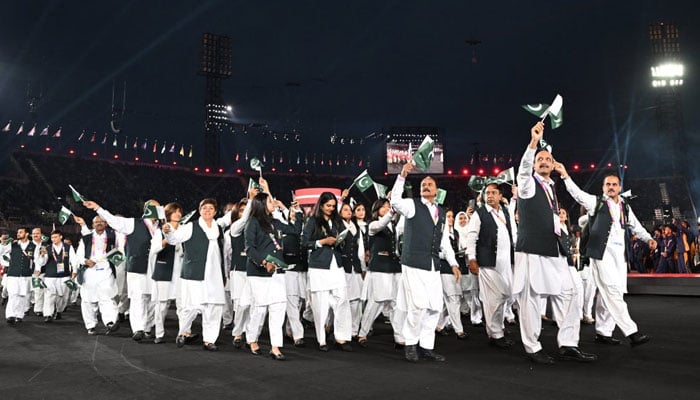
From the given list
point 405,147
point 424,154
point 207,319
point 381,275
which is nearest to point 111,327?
point 207,319

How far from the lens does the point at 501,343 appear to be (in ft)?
19.7

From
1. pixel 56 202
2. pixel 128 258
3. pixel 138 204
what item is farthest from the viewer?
pixel 138 204

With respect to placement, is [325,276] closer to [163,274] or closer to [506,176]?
[163,274]

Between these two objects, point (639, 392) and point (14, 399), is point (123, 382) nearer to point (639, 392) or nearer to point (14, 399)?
point (14, 399)

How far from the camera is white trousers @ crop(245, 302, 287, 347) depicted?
5551 millimetres

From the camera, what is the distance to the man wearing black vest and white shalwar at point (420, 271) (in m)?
5.27

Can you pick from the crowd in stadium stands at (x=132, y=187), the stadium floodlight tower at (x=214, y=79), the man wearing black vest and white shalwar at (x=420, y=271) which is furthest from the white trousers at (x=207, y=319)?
the stadium floodlight tower at (x=214, y=79)

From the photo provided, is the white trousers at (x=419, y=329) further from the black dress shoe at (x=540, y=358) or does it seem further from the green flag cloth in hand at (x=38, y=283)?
the green flag cloth in hand at (x=38, y=283)

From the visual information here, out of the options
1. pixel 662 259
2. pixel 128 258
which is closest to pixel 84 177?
pixel 128 258

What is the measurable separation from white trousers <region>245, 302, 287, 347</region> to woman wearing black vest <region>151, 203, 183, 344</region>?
162cm

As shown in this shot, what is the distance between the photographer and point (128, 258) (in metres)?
7.41

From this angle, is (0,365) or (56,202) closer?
(0,365)

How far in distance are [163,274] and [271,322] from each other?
2.19m

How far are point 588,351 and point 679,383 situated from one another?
156cm
